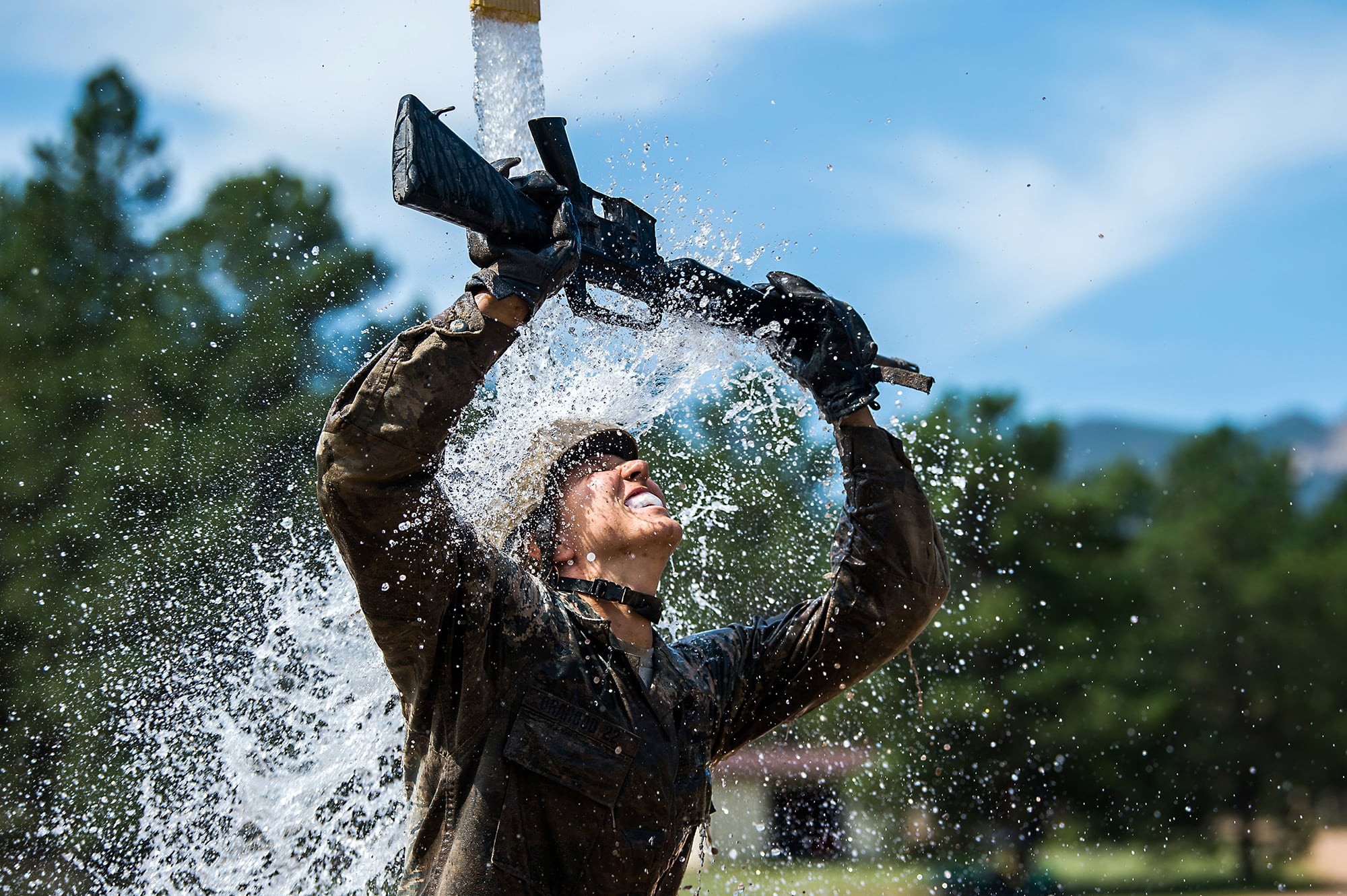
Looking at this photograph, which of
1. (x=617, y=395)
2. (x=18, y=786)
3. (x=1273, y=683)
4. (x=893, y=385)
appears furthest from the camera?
(x=1273, y=683)

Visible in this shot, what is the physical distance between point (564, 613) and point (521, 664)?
189 millimetres

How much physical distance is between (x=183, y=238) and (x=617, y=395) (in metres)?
10.8

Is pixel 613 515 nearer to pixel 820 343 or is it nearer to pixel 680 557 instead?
pixel 820 343

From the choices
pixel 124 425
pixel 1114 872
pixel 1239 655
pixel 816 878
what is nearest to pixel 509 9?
pixel 124 425

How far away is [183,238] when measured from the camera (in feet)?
42.3

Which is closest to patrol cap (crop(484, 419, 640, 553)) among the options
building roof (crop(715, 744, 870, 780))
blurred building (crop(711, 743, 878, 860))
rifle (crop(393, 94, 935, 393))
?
rifle (crop(393, 94, 935, 393))

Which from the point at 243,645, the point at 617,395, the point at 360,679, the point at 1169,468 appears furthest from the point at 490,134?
the point at 1169,468

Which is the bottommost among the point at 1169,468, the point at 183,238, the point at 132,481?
the point at 132,481

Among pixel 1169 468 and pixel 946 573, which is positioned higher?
pixel 1169 468

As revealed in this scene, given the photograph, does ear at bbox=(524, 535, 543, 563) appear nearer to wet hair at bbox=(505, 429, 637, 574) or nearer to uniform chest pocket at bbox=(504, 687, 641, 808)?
wet hair at bbox=(505, 429, 637, 574)

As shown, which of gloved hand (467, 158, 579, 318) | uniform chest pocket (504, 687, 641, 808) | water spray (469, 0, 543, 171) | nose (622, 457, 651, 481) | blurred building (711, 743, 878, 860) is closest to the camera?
gloved hand (467, 158, 579, 318)

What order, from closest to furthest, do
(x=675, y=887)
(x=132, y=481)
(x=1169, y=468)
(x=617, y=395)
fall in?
(x=675, y=887)
(x=617, y=395)
(x=132, y=481)
(x=1169, y=468)

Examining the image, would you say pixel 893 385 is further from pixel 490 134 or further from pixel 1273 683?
pixel 1273 683

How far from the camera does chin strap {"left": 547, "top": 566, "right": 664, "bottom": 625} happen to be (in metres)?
2.99
